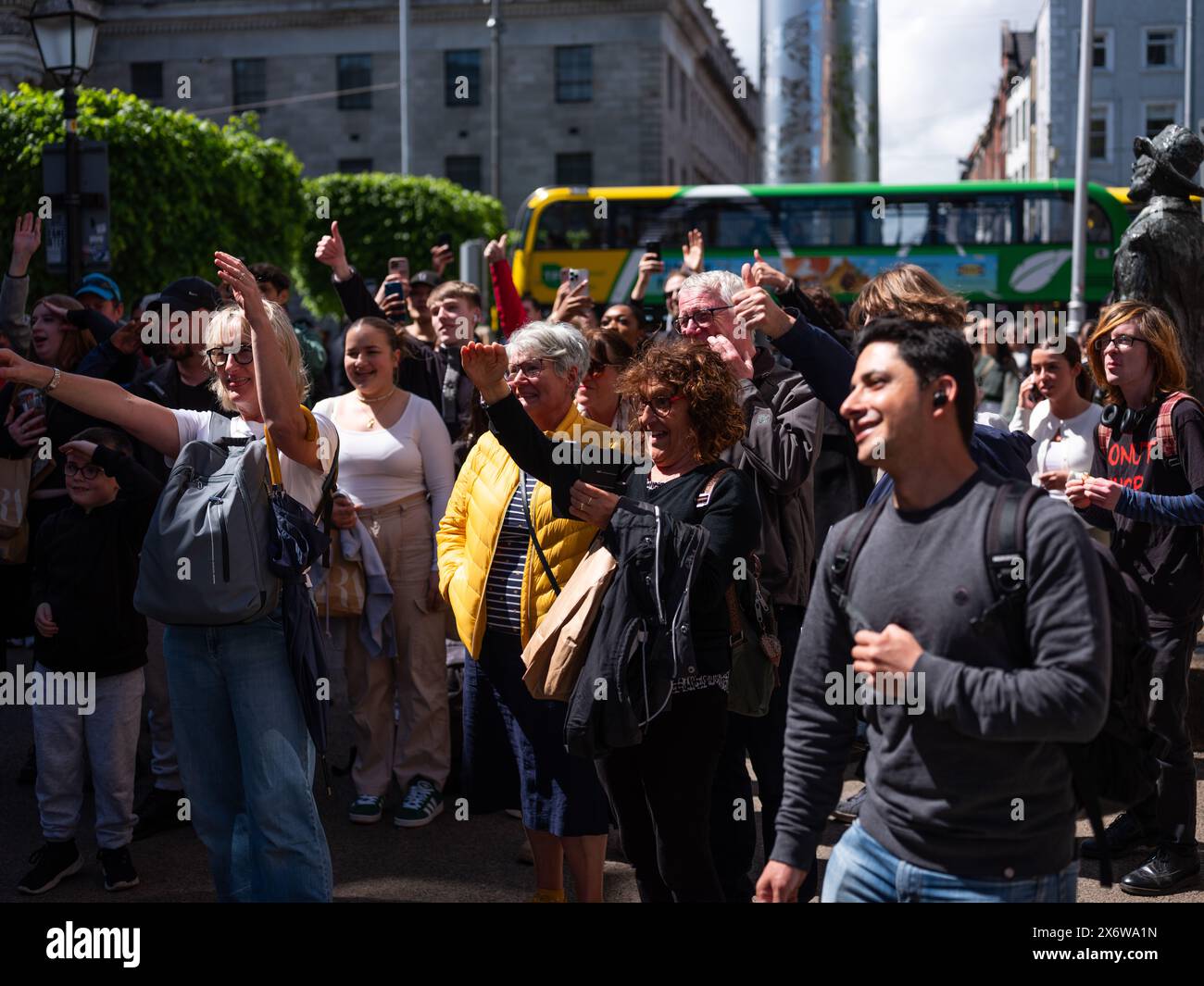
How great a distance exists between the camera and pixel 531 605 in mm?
4516

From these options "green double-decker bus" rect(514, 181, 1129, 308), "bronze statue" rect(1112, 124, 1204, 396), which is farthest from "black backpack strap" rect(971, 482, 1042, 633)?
"green double-decker bus" rect(514, 181, 1129, 308)

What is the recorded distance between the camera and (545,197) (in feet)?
89.0

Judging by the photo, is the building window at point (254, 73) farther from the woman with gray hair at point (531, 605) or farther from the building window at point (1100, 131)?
the woman with gray hair at point (531, 605)

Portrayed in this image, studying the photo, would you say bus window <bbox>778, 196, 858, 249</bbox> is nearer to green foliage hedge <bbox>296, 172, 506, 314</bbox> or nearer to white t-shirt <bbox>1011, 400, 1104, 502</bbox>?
green foliage hedge <bbox>296, 172, 506, 314</bbox>

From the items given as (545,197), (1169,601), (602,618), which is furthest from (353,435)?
(545,197)

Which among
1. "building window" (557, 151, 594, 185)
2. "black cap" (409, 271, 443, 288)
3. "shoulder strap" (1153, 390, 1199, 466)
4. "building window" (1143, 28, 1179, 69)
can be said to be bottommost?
"shoulder strap" (1153, 390, 1199, 466)

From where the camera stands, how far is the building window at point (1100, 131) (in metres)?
52.7

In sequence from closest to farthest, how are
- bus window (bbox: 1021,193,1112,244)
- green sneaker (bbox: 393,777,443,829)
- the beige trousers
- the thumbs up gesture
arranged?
green sneaker (bbox: 393,777,443,829) < the beige trousers < the thumbs up gesture < bus window (bbox: 1021,193,1112,244)

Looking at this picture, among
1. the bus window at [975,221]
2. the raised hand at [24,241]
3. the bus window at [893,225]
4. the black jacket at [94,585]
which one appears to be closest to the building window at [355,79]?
the bus window at [893,225]

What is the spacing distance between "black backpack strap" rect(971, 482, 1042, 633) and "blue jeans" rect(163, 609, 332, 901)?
217cm

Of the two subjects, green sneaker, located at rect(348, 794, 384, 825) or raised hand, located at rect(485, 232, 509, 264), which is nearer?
green sneaker, located at rect(348, 794, 384, 825)

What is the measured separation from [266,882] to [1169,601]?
127 inches

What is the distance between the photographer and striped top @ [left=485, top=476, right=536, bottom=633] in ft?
15.1

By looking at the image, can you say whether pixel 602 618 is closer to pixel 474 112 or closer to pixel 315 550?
pixel 315 550
